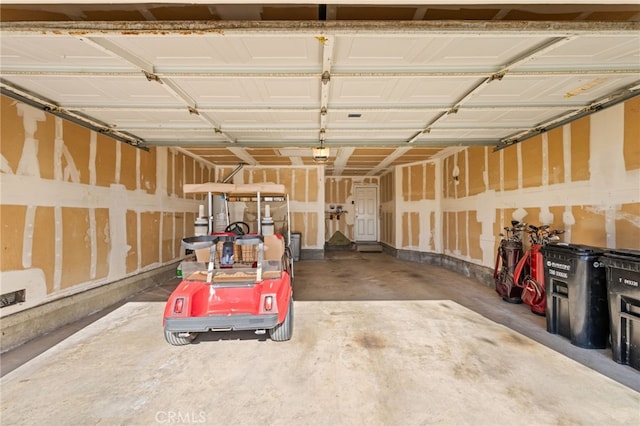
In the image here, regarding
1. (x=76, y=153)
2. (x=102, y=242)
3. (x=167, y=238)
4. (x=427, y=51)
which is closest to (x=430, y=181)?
(x=427, y=51)

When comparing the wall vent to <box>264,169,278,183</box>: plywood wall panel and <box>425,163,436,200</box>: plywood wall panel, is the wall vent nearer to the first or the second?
<box>264,169,278,183</box>: plywood wall panel

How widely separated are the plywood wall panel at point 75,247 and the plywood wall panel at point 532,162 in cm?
662

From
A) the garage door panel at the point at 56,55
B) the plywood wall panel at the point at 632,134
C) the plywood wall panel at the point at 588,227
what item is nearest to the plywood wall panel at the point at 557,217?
the plywood wall panel at the point at 588,227

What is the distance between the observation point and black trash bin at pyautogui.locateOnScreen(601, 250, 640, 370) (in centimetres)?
228

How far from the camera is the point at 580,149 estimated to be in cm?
342

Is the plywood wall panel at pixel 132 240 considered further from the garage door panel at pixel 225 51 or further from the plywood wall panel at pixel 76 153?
the garage door panel at pixel 225 51

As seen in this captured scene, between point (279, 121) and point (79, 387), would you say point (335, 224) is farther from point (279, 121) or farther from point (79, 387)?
point (79, 387)

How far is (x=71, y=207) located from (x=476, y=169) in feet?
22.9

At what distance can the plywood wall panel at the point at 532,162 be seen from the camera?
4117 mm

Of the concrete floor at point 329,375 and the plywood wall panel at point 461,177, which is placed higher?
the plywood wall panel at point 461,177

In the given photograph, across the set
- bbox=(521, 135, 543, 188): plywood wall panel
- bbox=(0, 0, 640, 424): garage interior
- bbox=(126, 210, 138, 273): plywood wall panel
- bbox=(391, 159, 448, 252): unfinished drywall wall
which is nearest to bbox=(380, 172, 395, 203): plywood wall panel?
bbox=(391, 159, 448, 252): unfinished drywall wall

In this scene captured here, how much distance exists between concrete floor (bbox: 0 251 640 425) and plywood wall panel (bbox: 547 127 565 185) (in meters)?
1.94

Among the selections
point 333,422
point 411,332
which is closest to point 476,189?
point 411,332

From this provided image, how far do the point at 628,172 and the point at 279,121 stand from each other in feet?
13.3
